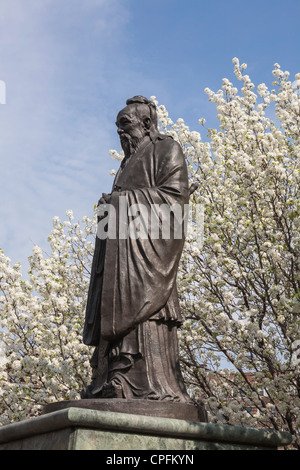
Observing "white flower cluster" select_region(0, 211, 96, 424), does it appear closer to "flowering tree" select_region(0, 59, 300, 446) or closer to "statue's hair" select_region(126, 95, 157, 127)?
"flowering tree" select_region(0, 59, 300, 446)

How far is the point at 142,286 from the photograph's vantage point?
5559 millimetres

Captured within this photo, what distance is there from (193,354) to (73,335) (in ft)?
8.43

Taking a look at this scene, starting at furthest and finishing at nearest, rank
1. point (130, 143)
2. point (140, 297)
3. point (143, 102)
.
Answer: point (143, 102)
point (130, 143)
point (140, 297)

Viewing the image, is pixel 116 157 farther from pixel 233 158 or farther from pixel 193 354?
pixel 193 354

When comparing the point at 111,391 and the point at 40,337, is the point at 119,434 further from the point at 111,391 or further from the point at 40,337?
the point at 40,337

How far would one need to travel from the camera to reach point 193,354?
40.5ft

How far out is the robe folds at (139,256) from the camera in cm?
551

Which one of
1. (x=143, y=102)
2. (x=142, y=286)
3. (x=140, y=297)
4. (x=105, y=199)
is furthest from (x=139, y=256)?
(x=143, y=102)

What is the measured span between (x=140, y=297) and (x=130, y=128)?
2081mm

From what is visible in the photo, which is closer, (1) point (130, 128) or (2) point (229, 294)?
(1) point (130, 128)

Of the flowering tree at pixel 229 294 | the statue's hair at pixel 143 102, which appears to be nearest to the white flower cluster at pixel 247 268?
the flowering tree at pixel 229 294

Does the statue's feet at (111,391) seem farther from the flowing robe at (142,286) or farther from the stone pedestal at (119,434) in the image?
the stone pedestal at (119,434)

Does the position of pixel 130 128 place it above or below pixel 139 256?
above
